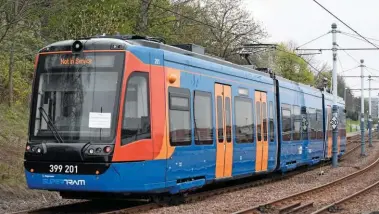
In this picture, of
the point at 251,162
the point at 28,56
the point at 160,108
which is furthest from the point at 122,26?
the point at 160,108

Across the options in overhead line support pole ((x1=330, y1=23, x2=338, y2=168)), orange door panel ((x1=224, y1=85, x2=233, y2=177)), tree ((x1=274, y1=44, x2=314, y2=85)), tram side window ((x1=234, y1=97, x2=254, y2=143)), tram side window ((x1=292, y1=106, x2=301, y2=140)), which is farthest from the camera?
tree ((x1=274, y1=44, x2=314, y2=85))

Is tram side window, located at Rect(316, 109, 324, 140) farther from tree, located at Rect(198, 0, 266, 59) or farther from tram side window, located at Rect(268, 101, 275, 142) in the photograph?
tree, located at Rect(198, 0, 266, 59)

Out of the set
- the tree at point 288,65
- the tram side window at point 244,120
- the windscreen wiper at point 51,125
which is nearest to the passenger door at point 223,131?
the tram side window at point 244,120

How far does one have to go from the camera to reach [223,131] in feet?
45.5

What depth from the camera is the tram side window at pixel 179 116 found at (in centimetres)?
1162

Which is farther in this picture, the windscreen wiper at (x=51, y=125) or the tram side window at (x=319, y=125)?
the tram side window at (x=319, y=125)

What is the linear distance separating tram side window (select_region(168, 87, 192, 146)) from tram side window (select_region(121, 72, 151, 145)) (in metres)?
0.83

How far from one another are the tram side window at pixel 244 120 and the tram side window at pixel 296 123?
518cm

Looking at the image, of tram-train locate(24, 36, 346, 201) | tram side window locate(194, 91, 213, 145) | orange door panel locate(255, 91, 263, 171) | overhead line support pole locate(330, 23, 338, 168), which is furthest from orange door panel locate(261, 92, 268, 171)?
overhead line support pole locate(330, 23, 338, 168)

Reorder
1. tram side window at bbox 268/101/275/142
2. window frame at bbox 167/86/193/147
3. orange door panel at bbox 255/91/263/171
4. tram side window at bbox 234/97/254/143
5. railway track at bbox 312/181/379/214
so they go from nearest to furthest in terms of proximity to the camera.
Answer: window frame at bbox 167/86/193/147 < railway track at bbox 312/181/379/214 < tram side window at bbox 234/97/254/143 < orange door panel at bbox 255/91/263/171 < tram side window at bbox 268/101/275/142

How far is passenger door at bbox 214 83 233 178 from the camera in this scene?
13625mm

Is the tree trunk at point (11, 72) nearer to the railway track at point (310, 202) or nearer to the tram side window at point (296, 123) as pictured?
the railway track at point (310, 202)

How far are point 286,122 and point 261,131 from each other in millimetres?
3126

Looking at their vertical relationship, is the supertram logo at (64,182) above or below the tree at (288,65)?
below
